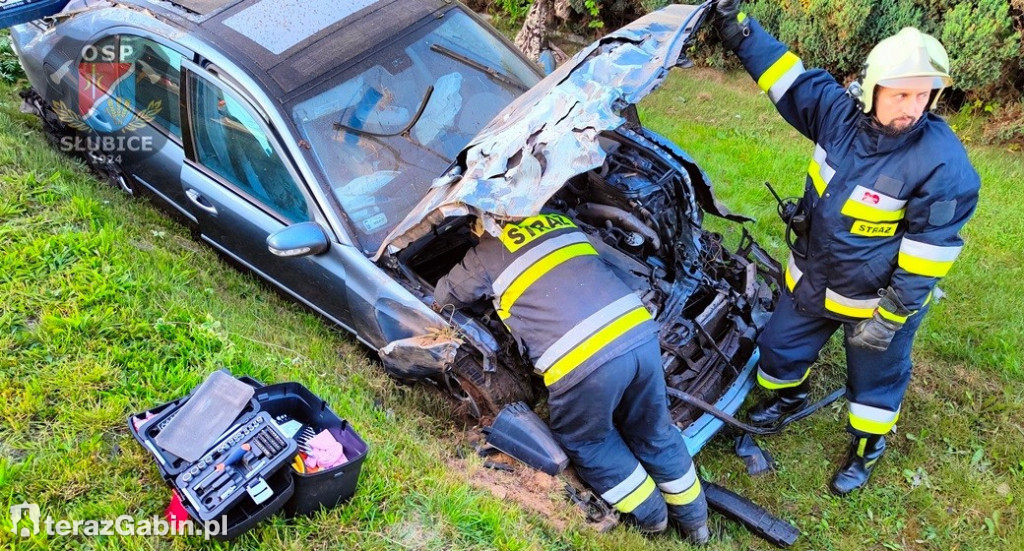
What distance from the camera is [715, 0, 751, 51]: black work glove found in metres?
3.12

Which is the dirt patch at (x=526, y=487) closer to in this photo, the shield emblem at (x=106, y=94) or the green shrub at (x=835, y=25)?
the shield emblem at (x=106, y=94)

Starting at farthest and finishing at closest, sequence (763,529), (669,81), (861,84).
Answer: (669,81), (763,529), (861,84)

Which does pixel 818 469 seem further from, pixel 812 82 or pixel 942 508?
pixel 812 82

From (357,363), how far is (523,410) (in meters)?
0.95

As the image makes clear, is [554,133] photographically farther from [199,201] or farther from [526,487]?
[199,201]

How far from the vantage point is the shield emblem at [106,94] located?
3938 mm

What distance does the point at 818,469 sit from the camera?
145 inches

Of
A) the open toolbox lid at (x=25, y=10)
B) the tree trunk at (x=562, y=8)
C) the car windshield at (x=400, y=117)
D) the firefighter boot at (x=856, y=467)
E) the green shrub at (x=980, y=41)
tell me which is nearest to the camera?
the car windshield at (x=400, y=117)

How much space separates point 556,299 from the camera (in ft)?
9.06

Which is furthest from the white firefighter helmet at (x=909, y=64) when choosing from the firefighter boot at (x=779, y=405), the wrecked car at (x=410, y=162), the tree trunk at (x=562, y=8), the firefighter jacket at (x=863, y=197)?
the tree trunk at (x=562, y=8)

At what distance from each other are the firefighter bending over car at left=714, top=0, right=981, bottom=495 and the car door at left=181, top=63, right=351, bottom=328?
2085 mm

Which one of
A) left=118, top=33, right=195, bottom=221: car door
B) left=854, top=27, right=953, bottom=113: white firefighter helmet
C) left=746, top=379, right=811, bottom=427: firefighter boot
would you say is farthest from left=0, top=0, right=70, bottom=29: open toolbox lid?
left=746, top=379, right=811, bottom=427: firefighter boot

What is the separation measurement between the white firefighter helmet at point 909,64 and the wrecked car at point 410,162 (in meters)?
0.74

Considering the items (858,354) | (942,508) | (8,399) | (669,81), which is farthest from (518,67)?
(669,81)
